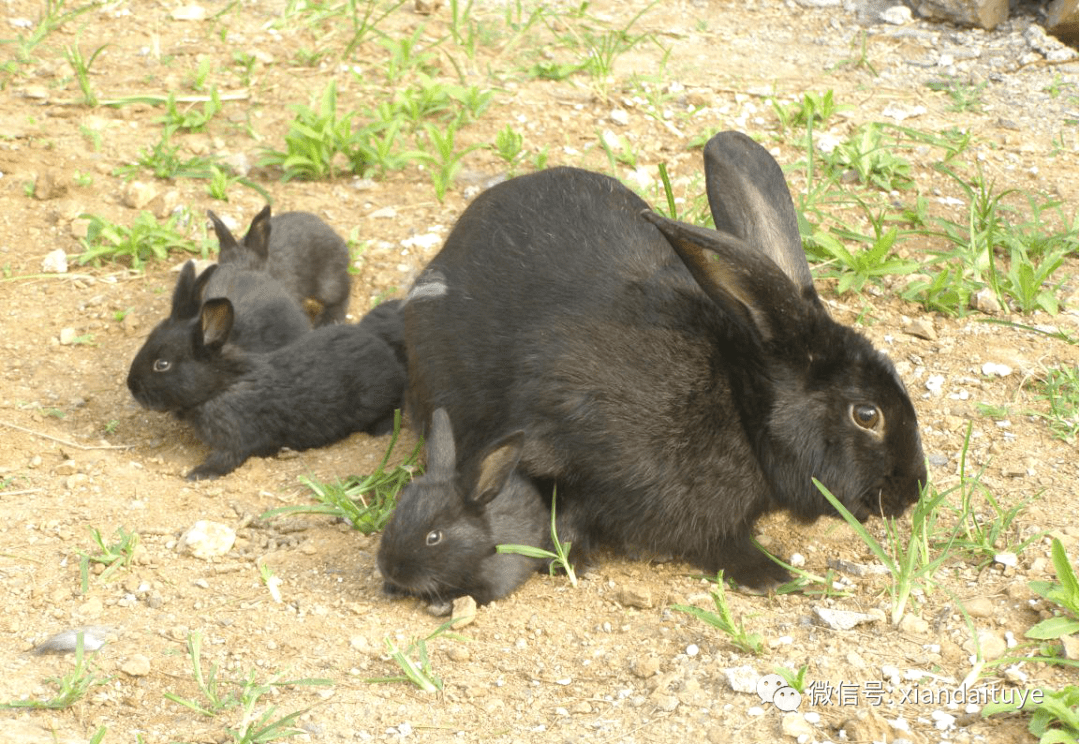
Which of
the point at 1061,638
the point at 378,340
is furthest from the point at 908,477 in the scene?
the point at 378,340

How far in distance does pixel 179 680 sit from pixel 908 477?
273 cm

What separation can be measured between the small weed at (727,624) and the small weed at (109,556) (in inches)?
84.8

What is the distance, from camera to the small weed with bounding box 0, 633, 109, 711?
12.8 feet

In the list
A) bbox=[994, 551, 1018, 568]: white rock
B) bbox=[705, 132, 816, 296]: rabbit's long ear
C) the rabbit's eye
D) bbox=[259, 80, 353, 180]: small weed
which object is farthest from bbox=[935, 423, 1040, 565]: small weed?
bbox=[259, 80, 353, 180]: small weed

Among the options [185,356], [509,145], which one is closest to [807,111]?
[509,145]

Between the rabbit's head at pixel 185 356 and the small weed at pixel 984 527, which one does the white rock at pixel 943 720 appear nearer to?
the small weed at pixel 984 527

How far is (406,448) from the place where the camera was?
577 centimetres

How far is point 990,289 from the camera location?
609 cm

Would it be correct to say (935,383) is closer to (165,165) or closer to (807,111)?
(807,111)

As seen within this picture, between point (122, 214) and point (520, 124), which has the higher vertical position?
point (520, 124)

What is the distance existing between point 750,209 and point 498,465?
1.46m

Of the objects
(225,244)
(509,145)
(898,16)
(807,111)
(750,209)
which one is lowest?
(225,244)

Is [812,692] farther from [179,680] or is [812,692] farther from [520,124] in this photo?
[520,124]

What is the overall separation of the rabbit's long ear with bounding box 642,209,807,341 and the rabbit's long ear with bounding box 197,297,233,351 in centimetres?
249
